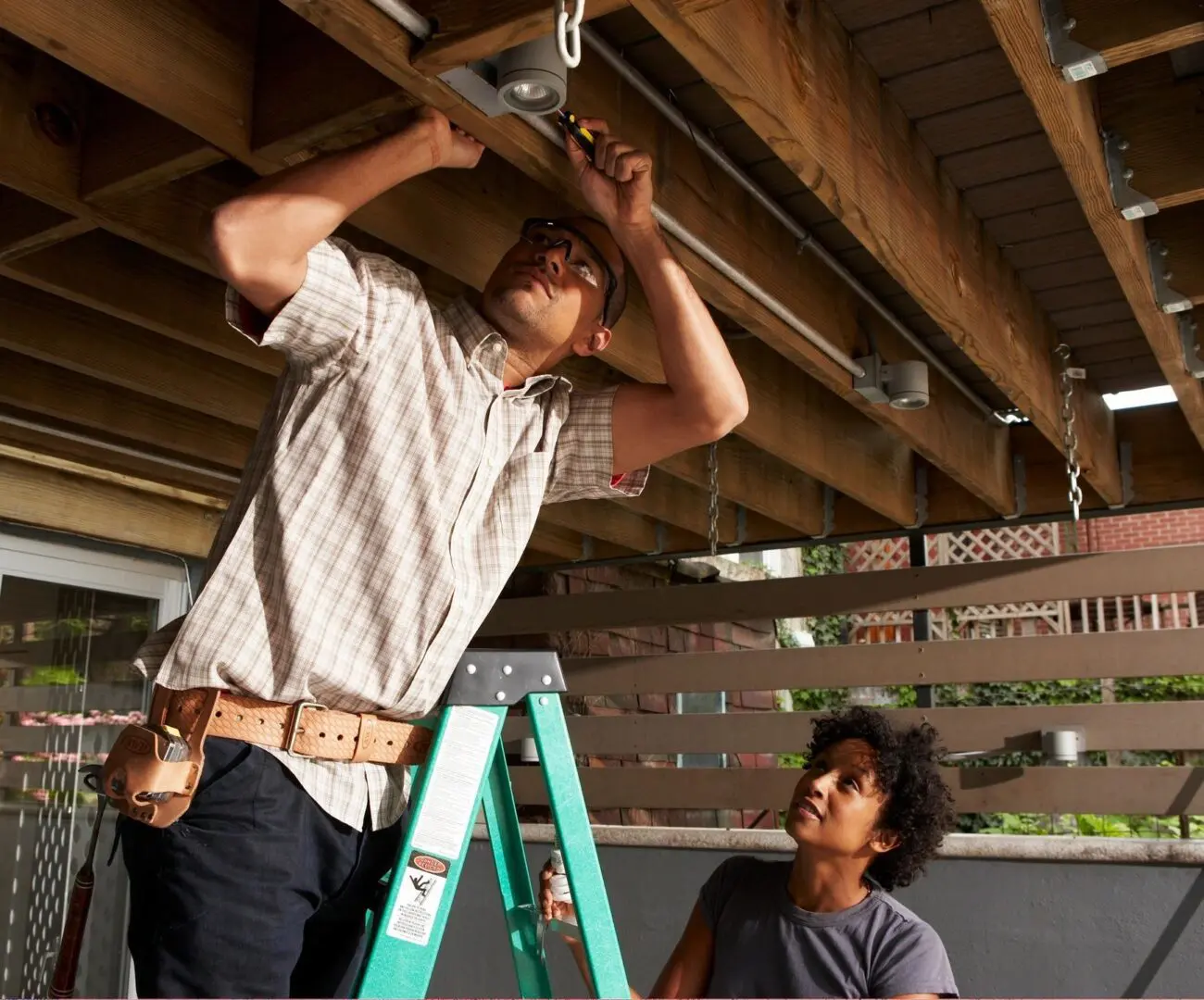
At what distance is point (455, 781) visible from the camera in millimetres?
1584

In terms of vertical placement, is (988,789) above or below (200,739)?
below

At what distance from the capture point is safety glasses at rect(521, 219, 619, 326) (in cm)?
186

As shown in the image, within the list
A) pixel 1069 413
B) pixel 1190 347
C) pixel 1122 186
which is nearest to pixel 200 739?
pixel 1122 186

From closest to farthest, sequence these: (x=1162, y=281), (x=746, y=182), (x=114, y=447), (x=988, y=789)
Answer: (x=746, y=182) < (x=1162, y=281) < (x=114, y=447) < (x=988, y=789)

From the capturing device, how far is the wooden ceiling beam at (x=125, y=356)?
2768 millimetres

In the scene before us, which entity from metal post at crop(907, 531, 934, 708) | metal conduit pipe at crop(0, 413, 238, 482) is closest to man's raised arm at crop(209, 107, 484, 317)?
metal conduit pipe at crop(0, 413, 238, 482)

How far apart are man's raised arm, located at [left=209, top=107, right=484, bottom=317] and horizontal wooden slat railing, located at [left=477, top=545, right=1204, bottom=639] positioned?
311cm

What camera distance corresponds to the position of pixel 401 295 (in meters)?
1.64

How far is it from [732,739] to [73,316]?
109 inches

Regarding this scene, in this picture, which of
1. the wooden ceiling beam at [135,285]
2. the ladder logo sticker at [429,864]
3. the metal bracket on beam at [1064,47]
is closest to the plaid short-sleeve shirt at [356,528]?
the ladder logo sticker at [429,864]

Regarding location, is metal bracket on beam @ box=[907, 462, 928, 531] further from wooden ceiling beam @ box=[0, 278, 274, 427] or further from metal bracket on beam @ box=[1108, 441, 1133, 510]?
wooden ceiling beam @ box=[0, 278, 274, 427]

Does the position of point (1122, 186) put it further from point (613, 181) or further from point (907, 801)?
point (907, 801)

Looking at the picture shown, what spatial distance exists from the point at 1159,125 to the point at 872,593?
2.37 m

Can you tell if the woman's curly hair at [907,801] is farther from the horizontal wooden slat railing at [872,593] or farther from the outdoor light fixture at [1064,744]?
the horizontal wooden slat railing at [872,593]
